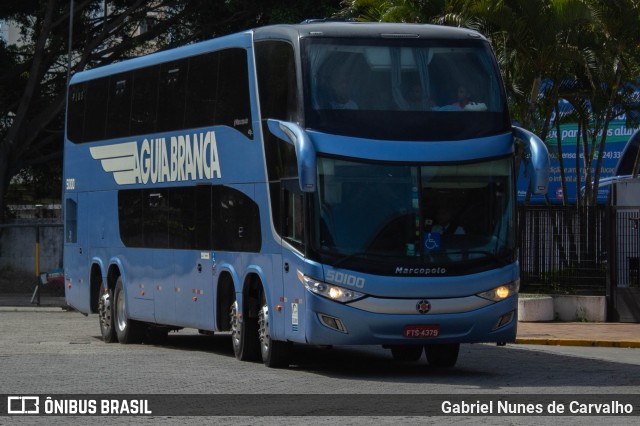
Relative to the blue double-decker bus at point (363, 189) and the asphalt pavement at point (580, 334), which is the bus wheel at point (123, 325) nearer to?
the blue double-decker bus at point (363, 189)

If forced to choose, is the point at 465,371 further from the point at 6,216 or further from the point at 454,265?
the point at 6,216

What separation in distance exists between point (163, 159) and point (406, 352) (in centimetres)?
466

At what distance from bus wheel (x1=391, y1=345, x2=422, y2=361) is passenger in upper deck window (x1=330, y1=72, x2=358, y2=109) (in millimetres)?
4037

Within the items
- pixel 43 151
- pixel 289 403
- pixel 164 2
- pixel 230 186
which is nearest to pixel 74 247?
pixel 230 186

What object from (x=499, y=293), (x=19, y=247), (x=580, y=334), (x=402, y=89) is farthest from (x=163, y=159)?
(x=19, y=247)

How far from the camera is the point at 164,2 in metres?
39.7

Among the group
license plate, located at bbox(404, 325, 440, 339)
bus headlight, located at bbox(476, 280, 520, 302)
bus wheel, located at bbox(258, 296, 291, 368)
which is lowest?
bus wheel, located at bbox(258, 296, 291, 368)

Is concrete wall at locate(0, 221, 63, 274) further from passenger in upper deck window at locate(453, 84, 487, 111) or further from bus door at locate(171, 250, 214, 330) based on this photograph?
passenger in upper deck window at locate(453, 84, 487, 111)

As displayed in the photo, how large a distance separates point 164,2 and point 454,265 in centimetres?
2497

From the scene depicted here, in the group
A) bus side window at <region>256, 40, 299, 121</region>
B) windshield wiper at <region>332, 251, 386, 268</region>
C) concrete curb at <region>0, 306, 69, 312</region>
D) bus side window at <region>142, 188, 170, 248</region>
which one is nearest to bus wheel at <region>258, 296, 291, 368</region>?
windshield wiper at <region>332, 251, 386, 268</region>

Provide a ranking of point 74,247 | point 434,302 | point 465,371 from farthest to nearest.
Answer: point 74,247 → point 465,371 → point 434,302

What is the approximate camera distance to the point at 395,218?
16156 millimetres

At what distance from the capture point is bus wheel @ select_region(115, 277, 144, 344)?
22844 mm

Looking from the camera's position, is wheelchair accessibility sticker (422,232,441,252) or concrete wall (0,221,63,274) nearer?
wheelchair accessibility sticker (422,232,441,252)
